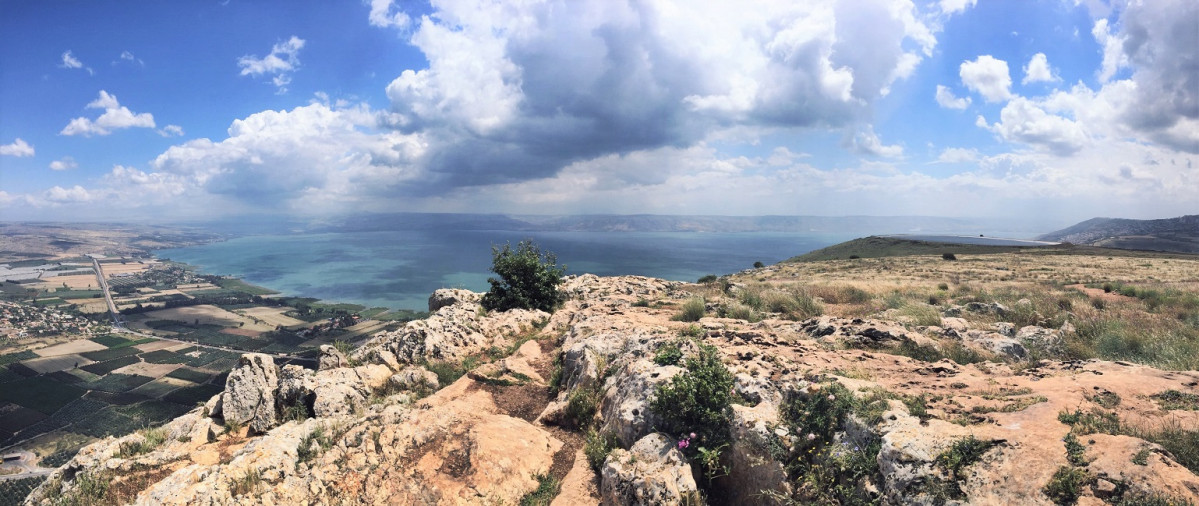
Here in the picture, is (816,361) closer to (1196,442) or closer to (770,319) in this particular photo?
(1196,442)

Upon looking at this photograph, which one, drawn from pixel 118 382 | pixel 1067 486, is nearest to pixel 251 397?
pixel 1067 486

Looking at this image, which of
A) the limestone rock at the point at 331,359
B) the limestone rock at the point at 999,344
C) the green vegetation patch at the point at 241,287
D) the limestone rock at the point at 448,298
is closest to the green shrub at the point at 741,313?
the limestone rock at the point at 999,344

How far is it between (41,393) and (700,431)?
80687mm

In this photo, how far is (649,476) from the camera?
19.5 ft

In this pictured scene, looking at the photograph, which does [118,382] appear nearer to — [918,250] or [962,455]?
[962,455]

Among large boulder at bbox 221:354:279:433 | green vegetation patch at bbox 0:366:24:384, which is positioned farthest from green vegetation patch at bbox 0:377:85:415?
large boulder at bbox 221:354:279:433

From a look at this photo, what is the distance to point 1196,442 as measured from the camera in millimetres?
4434

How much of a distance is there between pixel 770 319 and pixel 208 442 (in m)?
14.0

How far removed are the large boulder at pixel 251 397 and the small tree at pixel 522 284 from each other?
26.3 feet

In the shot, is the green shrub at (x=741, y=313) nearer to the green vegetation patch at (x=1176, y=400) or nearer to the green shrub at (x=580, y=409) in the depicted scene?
the green shrub at (x=580, y=409)

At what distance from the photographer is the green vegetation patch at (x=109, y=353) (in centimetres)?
6231

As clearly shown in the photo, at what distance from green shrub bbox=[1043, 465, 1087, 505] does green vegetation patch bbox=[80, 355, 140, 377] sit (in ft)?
289

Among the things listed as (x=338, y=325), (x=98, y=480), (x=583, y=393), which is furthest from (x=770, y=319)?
(x=338, y=325)

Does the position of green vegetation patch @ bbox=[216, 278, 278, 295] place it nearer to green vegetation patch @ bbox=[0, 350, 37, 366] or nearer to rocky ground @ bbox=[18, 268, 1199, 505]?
green vegetation patch @ bbox=[0, 350, 37, 366]
